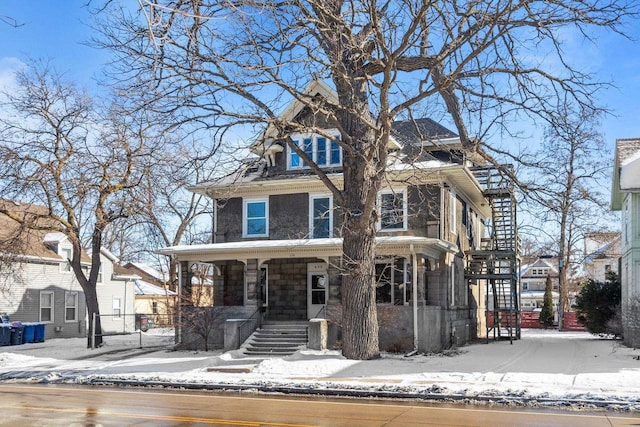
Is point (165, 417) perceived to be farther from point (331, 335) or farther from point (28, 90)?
point (28, 90)

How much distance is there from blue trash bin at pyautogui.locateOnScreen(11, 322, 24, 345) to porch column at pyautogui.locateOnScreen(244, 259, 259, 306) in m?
11.7

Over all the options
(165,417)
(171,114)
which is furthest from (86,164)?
(165,417)

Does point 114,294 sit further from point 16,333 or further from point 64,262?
point 16,333

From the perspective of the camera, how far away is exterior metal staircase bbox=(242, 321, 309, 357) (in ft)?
74.2

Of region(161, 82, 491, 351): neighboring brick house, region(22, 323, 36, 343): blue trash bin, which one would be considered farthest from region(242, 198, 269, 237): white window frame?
region(22, 323, 36, 343): blue trash bin

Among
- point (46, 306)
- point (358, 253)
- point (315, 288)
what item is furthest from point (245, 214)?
point (46, 306)

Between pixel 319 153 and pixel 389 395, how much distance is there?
15.2 metres

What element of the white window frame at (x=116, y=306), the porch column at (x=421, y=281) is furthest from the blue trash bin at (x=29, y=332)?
the porch column at (x=421, y=281)

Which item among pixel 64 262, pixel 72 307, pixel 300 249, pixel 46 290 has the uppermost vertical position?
pixel 300 249

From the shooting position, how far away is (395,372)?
1727 centimetres

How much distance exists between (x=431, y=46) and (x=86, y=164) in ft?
46.0

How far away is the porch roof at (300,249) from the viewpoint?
23.1 m

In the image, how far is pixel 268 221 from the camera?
28.1 m

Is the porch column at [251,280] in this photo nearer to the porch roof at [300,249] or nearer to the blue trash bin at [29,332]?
the porch roof at [300,249]
